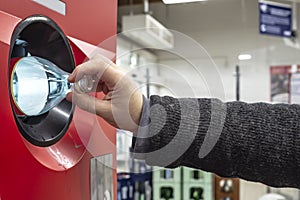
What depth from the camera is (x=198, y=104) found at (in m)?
0.64

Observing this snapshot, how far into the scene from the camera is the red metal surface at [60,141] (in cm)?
46

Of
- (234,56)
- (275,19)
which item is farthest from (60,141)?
(234,56)

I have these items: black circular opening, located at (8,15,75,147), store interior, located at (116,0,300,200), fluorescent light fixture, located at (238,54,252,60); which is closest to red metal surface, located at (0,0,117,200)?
black circular opening, located at (8,15,75,147)

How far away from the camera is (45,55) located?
0.60 metres

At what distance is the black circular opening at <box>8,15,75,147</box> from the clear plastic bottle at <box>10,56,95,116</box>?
12 mm

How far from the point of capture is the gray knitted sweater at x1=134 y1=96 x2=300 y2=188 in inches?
24.0

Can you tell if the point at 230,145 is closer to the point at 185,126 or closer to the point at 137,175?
the point at 185,126

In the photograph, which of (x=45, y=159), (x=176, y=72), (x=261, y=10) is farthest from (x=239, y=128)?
(x=261, y=10)

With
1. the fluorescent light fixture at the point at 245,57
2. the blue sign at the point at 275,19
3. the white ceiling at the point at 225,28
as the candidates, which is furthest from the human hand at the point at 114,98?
the fluorescent light fixture at the point at 245,57

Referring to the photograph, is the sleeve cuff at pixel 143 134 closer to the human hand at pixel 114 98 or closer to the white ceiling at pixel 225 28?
the human hand at pixel 114 98

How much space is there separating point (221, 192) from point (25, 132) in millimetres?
3924

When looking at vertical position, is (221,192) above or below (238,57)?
below

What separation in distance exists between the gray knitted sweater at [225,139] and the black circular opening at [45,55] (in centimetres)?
13

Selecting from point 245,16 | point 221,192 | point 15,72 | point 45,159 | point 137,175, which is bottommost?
point 221,192
